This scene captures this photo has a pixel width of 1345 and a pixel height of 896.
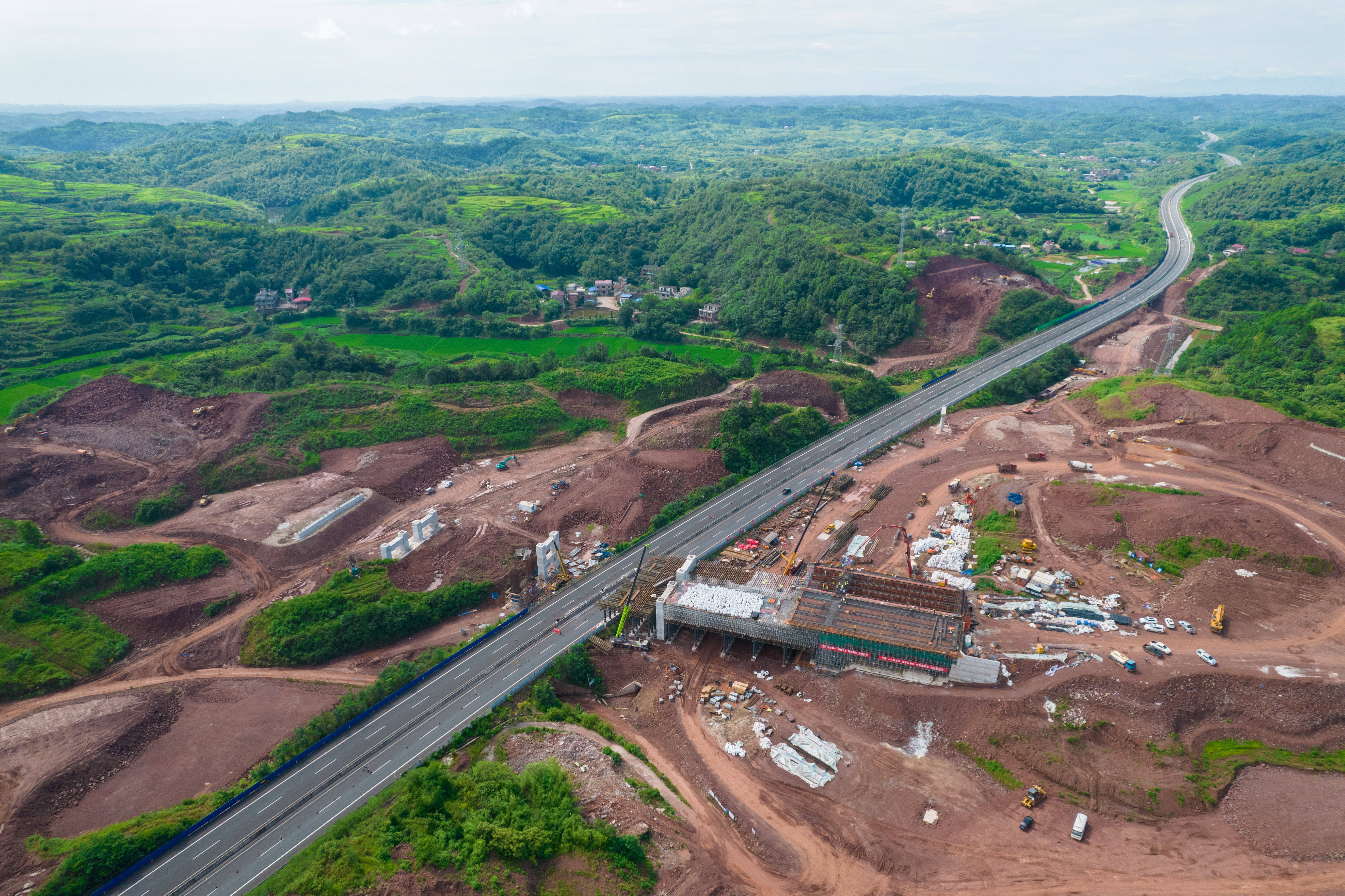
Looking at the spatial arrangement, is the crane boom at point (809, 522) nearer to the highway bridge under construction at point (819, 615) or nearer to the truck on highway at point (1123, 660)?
the highway bridge under construction at point (819, 615)

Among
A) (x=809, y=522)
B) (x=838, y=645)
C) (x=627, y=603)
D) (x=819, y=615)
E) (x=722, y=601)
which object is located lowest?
(x=809, y=522)

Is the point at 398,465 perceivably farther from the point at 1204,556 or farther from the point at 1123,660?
the point at 1204,556

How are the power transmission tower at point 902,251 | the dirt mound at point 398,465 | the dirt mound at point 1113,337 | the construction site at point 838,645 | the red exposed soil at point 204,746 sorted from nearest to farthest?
1. the construction site at point 838,645
2. the red exposed soil at point 204,746
3. the dirt mound at point 398,465
4. the dirt mound at point 1113,337
5. the power transmission tower at point 902,251

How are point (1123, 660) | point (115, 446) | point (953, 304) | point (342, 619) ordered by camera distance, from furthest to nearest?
point (953, 304) → point (115, 446) → point (342, 619) → point (1123, 660)

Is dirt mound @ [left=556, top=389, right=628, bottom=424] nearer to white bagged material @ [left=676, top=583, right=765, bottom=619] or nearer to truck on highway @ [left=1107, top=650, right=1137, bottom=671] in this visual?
white bagged material @ [left=676, top=583, right=765, bottom=619]

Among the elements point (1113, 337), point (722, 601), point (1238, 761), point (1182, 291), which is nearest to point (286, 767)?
point (722, 601)

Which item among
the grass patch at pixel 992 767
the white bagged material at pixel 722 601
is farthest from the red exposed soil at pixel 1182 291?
the grass patch at pixel 992 767

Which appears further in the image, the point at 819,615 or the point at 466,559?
the point at 466,559

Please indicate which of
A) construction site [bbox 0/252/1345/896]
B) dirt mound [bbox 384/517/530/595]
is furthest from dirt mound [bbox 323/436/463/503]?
dirt mound [bbox 384/517/530/595]
